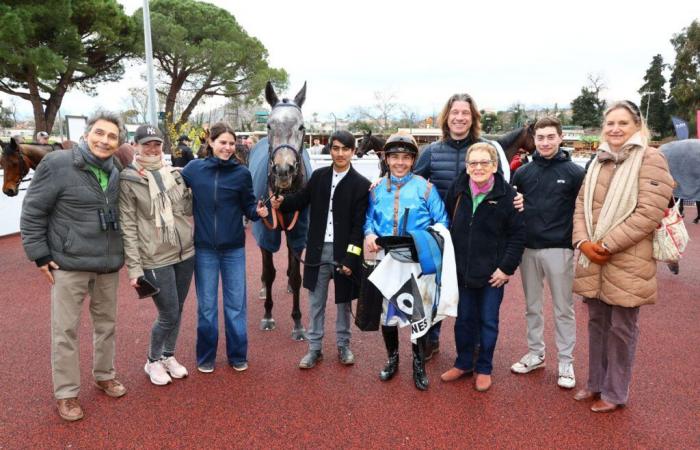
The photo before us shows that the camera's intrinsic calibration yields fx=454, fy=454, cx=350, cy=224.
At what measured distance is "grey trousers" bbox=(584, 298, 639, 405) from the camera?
9.96ft

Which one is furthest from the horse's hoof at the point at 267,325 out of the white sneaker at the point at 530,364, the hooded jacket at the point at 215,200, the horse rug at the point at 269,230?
the white sneaker at the point at 530,364

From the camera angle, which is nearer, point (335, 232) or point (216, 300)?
point (335, 232)

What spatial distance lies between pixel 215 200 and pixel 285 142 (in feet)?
2.88

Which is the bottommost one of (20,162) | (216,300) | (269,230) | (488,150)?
(216,300)

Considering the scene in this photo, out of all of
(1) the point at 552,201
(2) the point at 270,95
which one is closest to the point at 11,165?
(2) the point at 270,95

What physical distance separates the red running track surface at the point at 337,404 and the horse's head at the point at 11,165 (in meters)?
4.18

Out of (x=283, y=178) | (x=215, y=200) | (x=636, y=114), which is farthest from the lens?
(x=283, y=178)

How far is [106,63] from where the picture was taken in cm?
2497

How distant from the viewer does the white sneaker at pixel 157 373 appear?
11.6 ft

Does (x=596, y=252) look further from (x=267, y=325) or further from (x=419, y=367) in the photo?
(x=267, y=325)

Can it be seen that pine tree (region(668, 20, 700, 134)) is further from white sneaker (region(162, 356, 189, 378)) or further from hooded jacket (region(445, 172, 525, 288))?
white sneaker (region(162, 356, 189, 378))

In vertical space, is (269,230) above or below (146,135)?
below

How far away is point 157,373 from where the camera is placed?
3.56 metres

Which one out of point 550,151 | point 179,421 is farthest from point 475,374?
point 179,421
